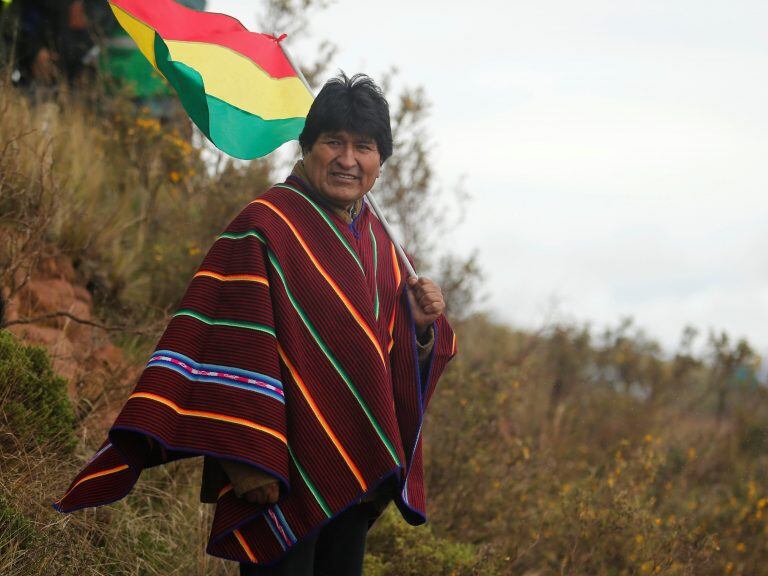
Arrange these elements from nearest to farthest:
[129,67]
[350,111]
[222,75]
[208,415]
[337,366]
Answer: [208,415] → [337,366] → [350,111] → [222,75] → [129,67]

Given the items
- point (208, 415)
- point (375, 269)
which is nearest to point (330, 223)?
point (375, 269)

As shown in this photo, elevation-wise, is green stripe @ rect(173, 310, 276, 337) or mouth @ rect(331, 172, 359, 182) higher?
mouth @ rect(331, 172, 359, 182)

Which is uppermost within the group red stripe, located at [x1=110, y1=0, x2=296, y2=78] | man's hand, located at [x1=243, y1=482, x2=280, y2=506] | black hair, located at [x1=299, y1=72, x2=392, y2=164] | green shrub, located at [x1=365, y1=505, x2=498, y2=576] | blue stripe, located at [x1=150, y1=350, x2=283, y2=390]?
red stripe, located at [x1=110, y1=0, x2=296, y2=78]

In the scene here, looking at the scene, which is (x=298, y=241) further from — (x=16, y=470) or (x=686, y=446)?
(x=686, y=446)

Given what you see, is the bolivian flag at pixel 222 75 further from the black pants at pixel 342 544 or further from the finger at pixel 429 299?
the black pants at pixel 342 544

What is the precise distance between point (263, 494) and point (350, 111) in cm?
127

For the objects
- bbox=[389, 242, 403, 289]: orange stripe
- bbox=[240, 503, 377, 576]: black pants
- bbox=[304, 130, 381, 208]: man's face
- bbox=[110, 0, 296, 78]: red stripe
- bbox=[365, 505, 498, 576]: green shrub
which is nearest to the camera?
bbox=[304, 130, 381, 208]: man's face

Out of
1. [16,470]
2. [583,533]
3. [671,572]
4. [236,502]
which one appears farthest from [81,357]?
[671,572]

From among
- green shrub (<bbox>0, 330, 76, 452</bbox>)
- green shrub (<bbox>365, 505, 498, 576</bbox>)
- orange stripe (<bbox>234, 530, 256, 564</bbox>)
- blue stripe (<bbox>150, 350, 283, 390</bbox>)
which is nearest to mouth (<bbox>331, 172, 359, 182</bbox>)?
blue stripe (<bbox>150, 350, 283, 390</bbox>)

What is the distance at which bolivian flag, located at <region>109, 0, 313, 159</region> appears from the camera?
3412 millimetres

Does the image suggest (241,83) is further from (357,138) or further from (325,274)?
(325,274)

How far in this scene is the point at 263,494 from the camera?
110 inches

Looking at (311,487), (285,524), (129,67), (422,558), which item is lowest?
(422,558)

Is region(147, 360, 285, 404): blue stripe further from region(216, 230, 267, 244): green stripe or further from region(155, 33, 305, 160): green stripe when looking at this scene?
region(155, 33, 305, 160): green stripe
